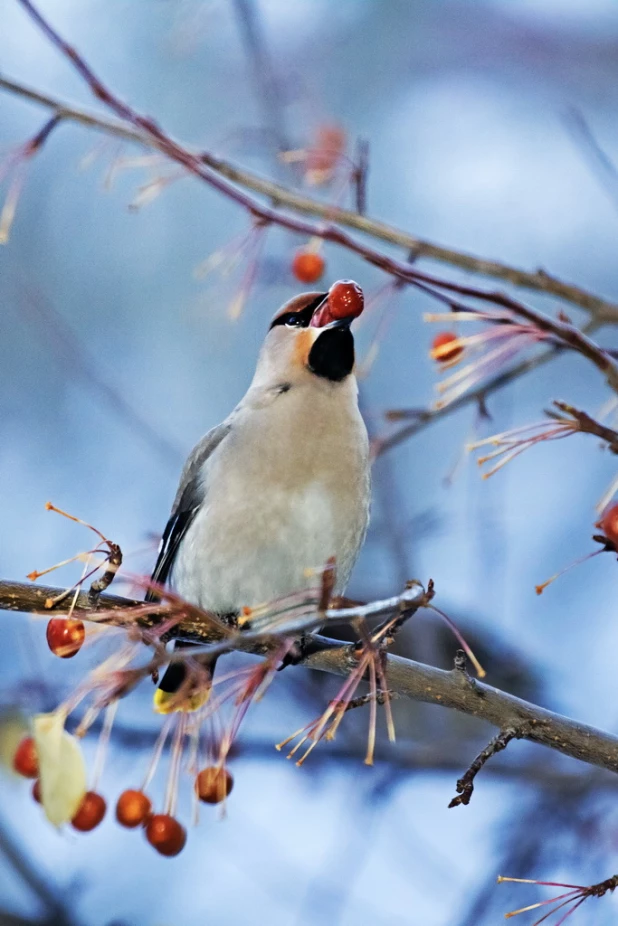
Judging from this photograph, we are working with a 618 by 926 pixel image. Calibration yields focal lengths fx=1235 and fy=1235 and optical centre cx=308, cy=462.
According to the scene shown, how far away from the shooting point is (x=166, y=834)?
8.71 feet

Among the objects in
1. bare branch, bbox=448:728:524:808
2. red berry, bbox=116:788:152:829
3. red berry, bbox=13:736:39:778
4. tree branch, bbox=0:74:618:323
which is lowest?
red berry, bbox=13:736:39:778

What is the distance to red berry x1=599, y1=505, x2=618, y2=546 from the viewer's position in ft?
6.66

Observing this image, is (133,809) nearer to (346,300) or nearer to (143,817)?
(143,817)

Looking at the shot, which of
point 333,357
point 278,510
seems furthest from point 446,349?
point 333,357

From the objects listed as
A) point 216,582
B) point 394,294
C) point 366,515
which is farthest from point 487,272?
point 216,582

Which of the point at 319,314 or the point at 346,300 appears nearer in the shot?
the point at 346,300

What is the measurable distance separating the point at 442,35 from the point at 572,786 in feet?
21.6

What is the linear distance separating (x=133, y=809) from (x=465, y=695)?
2.53 ft

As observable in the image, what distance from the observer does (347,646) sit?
9.23 feet

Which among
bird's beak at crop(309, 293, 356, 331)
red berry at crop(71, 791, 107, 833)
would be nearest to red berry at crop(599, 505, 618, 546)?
red berry at crop(71, 791, 107, 833)

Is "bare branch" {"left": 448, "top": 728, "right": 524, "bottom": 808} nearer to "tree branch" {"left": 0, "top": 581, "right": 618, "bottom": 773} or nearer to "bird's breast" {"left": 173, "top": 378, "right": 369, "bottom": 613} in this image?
"tree branch" {"left": 0, "top": 581, "right": 618, "bottom": 773}

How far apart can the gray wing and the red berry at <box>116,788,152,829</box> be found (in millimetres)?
1038

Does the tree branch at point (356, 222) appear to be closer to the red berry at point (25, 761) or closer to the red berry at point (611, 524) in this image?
the red berry at point (611, 524)

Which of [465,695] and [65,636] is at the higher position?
[465,695]
